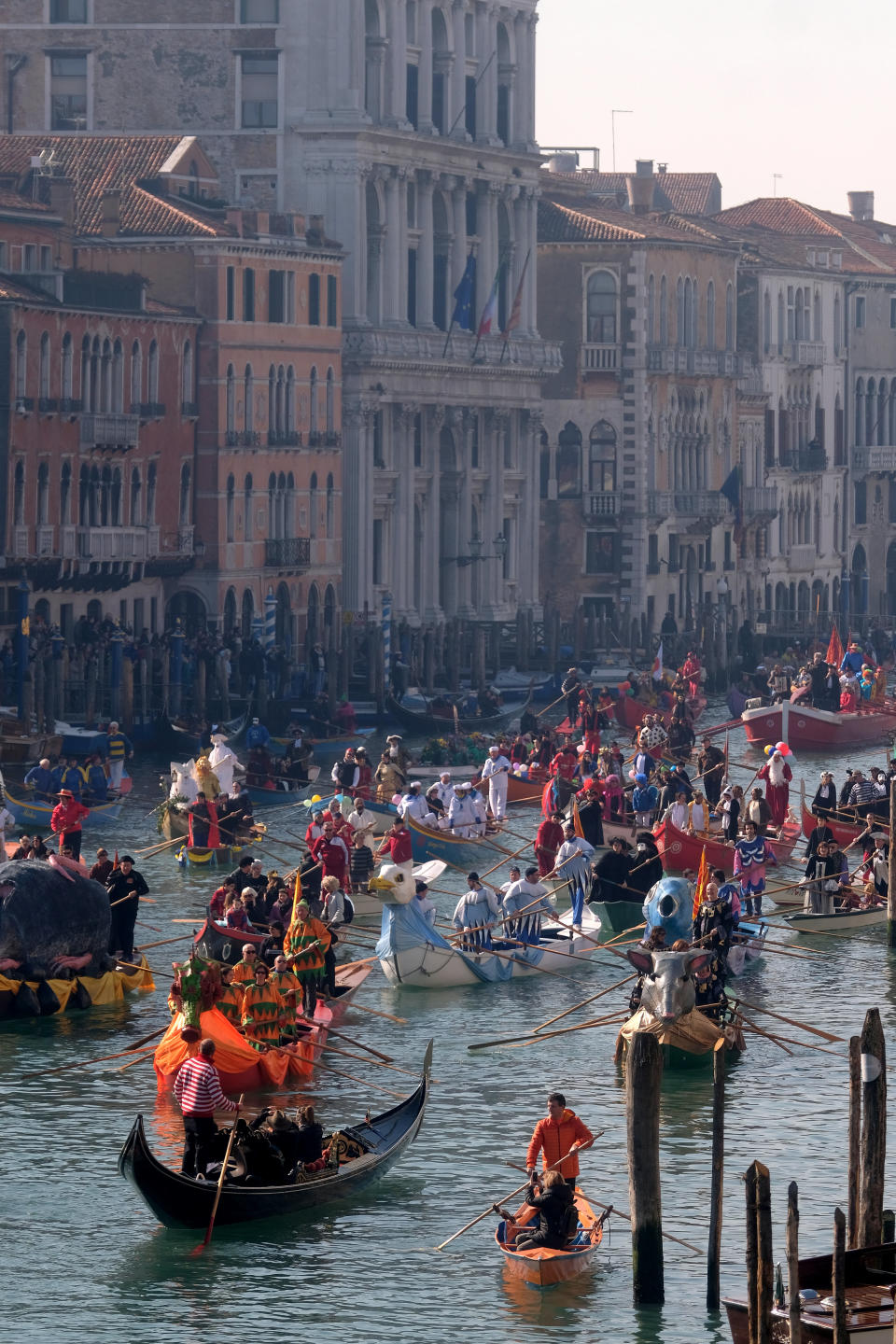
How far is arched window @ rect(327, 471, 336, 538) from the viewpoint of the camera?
79000 mm

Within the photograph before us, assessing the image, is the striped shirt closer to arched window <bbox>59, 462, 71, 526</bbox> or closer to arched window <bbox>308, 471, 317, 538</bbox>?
arched window <bbox>59, 462, 71, 526</bbox>

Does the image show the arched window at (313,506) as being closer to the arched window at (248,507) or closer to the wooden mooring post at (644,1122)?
the arched window at (248,507)

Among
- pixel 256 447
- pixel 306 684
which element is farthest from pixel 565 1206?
pixel 256 447

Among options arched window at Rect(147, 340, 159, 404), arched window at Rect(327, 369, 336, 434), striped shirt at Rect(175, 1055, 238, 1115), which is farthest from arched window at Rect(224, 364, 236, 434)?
striped shirt at Rect(175, 1055, 238, 1115)

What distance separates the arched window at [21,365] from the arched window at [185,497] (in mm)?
7843

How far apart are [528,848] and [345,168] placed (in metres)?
33.2

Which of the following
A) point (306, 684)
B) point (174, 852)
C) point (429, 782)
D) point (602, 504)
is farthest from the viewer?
point (602, 504)

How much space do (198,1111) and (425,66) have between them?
60794 millimetres

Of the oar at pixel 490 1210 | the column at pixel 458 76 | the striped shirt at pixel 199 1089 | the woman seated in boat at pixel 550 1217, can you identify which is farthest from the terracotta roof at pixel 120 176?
the woman seated in boat at pixel 550 1217

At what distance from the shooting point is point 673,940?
116 ft

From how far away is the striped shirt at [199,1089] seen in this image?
27.5 meters

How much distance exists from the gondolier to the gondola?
38.7 m

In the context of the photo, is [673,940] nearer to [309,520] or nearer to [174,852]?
[174,852]

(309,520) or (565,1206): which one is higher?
(309,520)
